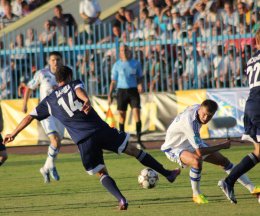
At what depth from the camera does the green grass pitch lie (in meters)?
11.0

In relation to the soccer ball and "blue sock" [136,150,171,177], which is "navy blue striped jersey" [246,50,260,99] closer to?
"blue sock" [136,150,171,177]

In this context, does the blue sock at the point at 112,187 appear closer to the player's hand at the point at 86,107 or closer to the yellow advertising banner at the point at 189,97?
the player's hand at the point at 86,107

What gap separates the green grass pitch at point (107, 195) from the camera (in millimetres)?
11016

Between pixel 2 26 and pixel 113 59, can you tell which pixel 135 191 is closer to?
pixel 113 59

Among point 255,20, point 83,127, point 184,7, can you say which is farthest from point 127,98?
point 83,127

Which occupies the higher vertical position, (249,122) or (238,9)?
(238,9)

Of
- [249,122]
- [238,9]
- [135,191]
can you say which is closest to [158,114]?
[238,9]

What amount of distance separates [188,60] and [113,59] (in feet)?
6.45

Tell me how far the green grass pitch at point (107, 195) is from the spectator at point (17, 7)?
10782 mm

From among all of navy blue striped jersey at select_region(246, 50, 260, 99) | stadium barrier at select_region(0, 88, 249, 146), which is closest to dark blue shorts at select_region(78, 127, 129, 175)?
navy blue striped jersey at select_region(246, 50, 260, 99)

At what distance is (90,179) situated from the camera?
1503cm

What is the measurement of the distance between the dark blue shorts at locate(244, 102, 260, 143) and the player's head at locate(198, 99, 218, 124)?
46 centimetres

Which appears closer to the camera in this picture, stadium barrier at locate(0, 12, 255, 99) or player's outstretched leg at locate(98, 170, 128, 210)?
player's outstretched leg at locate(98, 170, 128, 210)

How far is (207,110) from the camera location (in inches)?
440
